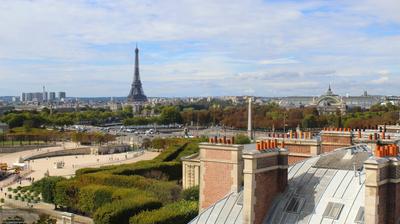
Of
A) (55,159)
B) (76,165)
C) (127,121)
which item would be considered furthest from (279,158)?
(127,121)

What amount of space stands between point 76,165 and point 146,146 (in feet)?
86.9

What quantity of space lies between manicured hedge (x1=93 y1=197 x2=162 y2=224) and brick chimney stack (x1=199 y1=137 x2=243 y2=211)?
15.9 m

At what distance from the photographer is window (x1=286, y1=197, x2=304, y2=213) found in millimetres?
12883

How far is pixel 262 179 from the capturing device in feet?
41.6

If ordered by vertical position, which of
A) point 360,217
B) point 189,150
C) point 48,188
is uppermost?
point 360,217

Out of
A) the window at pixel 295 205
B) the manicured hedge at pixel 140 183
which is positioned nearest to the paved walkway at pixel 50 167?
the manicured hedge at pixel 140 183

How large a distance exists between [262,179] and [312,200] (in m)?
1.36

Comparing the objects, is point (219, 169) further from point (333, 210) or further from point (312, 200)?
point (333, 210)

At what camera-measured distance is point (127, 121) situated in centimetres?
15775

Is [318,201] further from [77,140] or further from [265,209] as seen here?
[77,140]

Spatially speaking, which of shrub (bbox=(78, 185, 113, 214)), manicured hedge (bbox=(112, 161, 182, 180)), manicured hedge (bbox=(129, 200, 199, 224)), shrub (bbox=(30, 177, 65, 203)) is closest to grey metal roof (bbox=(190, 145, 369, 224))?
manicured hedge (bbox=(129, 200, 199, 224))

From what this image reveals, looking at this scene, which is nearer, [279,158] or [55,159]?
[279,158]

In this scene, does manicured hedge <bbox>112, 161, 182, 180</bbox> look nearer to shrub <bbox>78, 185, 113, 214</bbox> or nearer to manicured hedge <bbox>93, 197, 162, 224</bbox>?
shrub <bbox>78, 185, 113, 214</bbox>

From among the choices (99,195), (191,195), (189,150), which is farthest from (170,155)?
(99,195)
